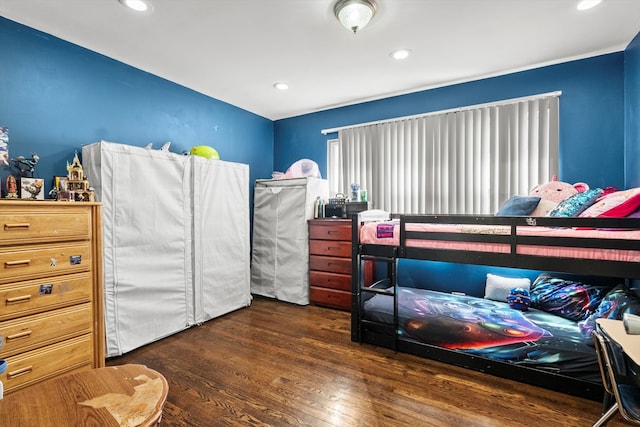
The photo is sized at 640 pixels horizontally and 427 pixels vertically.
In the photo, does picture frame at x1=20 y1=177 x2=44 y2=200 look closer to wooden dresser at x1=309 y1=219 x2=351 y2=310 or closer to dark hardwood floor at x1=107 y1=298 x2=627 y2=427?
dark hardwood floor at x1=107 y1=298 x2=627 y2=427

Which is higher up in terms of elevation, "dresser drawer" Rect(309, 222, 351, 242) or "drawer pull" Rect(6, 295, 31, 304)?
"dresser drawer" Rect(309, 222, 351, 242)

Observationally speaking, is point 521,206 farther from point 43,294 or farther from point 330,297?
point 43,294

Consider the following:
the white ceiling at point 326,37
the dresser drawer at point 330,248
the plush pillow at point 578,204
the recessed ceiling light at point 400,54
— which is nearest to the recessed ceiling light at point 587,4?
the white ceiling at point 326,37

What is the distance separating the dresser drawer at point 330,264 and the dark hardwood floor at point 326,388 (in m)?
0.80

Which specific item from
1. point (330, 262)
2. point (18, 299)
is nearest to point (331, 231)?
point (330, 262)

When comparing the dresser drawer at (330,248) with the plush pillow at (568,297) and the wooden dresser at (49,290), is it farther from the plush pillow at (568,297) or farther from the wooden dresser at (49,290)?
the wooden dresser at (49,290)

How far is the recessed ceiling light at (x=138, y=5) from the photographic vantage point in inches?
74.5

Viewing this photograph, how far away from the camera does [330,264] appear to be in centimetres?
341

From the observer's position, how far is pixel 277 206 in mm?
3701

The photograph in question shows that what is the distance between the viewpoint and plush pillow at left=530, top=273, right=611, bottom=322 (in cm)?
217

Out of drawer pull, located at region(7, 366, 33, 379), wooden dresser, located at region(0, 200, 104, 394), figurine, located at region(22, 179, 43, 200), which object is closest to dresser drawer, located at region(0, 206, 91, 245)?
wooden dresser, located at region(0, 200, 104, 394)

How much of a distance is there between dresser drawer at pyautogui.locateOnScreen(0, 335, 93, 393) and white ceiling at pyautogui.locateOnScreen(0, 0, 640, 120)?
220cm

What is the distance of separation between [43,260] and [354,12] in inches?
97.6

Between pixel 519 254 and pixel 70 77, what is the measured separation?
3.56 meters
